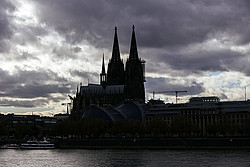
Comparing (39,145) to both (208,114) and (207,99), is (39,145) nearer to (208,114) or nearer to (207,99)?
(208,114)

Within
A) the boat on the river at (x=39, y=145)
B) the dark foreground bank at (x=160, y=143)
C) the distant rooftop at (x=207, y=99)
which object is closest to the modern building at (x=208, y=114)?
the distant rooftop at (x=207, y=99)

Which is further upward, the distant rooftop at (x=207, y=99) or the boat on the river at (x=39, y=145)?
the distant rooftop at (x=207, y=99)

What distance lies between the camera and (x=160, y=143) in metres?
120

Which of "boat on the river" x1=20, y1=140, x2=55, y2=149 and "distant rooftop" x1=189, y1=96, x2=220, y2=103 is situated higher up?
"distant rooftop" x1=189, y1=96, x2=220, y2=103

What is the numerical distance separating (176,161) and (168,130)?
61.4m

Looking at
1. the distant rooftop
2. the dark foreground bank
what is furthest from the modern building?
the dark foreground bank

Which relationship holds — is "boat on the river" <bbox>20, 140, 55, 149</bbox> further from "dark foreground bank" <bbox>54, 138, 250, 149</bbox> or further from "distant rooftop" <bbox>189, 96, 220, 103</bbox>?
"distant rooftop" <bbox>189, 96, 220, 103</bbox>

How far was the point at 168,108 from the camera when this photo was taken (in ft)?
562

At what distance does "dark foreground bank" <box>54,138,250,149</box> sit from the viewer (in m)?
110

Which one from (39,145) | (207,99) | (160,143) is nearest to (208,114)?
(207,99)

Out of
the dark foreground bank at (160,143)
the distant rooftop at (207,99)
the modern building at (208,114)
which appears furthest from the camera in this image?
the distant rooftop at (207,99)

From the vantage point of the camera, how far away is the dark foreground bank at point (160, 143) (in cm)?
11044

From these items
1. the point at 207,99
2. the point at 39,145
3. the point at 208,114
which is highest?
the point at 207,99

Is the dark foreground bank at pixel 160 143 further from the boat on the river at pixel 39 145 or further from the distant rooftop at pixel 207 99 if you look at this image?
the distant rooftop at pixel 207 99
